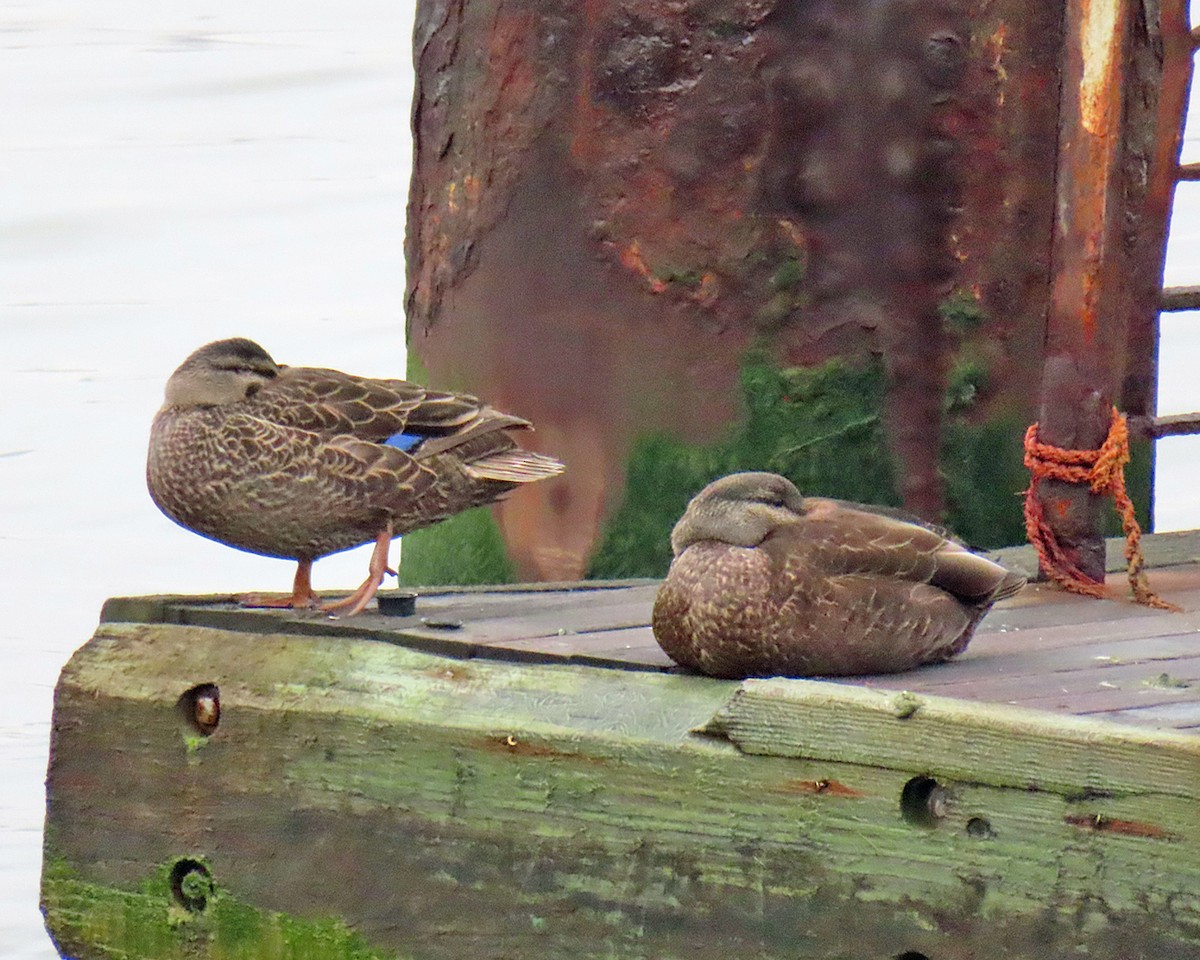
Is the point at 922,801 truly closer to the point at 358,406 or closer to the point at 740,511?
the point at 740,511

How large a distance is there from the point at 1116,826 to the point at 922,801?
0.34m

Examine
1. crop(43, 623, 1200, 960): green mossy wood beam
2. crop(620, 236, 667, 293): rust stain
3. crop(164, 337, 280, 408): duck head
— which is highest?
crop(620, 236, 667, 293): rust stain

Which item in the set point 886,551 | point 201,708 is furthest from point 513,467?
point 886,551

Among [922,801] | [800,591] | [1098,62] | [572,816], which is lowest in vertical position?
[572,816]

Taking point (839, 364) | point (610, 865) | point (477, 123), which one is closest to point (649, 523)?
point (839, 364)

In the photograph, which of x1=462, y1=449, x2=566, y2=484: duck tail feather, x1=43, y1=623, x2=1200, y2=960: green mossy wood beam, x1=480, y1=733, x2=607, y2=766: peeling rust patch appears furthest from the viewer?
x1=462, y1=449, x2=566, y2=484: duck tail feather

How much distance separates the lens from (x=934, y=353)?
593cm

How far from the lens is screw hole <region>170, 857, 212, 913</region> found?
5094 mm

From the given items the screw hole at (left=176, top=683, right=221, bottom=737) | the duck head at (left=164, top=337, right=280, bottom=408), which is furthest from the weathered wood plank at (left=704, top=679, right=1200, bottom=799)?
the duck head at (left=164, top=337, right=280, bottom=408)

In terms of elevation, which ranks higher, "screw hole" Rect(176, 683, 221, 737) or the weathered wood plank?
the weathered wood plank

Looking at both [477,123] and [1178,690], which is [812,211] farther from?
[1178,690]

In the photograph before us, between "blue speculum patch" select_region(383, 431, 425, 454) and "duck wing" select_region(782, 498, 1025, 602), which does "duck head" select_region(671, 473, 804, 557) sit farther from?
"blue speculum patch" select_region(383, 431, 425, 454)

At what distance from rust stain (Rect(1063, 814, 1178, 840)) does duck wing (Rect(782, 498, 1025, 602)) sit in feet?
2.88

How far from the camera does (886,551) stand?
4.93 meters
